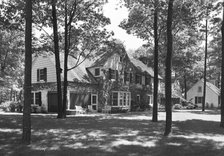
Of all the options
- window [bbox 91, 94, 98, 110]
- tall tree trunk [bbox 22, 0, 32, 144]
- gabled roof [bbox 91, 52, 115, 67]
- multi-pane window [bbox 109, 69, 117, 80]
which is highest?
gabled roof [bbox 91, 52, 115, 67]

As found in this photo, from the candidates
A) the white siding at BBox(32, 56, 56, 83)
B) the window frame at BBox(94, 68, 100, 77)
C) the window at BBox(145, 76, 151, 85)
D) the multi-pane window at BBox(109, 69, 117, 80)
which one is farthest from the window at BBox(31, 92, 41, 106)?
the window at BBox(145, 76, 151, 85)

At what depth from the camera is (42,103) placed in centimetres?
3091

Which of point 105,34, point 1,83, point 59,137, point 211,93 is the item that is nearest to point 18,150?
point 59,137

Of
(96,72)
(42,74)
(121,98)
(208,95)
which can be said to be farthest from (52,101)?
(208,95)

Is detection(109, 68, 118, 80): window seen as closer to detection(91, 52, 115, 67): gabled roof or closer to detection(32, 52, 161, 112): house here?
detection(32, 52, 161, 112): house

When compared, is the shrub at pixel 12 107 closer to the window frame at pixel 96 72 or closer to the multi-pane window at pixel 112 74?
the window frame at pixel 96 72

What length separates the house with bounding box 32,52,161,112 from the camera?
30.3 meters

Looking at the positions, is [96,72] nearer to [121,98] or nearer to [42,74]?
[121,98]

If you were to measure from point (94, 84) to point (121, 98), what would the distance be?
16.7ft

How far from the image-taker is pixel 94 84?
3244 centimetres

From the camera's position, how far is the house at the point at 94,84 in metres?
30.3

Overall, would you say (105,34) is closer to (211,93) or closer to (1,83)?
(1,83)

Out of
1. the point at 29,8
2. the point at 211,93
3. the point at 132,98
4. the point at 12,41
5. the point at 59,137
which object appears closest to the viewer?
the point at 29,8

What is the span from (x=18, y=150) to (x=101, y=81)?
80.7 ft
